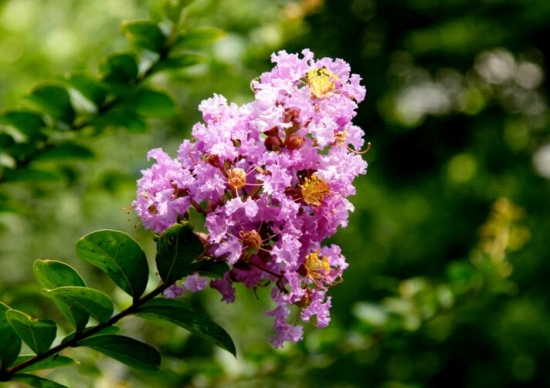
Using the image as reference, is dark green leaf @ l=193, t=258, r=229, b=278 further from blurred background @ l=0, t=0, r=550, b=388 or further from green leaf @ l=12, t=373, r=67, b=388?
blurred background @ l=0, t=0, r=550, b=388

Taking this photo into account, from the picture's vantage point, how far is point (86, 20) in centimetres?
311

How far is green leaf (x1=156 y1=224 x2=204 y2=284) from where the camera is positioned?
0.67 m

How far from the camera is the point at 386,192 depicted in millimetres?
4297

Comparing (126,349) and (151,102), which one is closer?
(126,349)

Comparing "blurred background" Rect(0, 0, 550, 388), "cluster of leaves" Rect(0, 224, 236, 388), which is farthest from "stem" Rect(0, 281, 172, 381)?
"blurred background" Rect(0, 0, 550, 388)

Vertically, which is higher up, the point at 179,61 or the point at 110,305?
the point at 179,61

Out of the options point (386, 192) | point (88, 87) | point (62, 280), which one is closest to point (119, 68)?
point (88, 87)

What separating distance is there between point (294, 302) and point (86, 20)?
262 centimetres

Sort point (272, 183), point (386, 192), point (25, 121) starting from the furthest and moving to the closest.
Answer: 1. point (386, 192)
2. point (25, 121)
3. point (272, 183)

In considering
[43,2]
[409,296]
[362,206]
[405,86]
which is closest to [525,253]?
[362,206]

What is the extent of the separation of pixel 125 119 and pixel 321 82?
1.76 feet

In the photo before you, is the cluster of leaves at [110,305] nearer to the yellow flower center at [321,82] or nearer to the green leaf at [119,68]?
the yellow flower center at [321,82]

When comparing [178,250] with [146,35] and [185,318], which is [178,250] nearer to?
[185,318]

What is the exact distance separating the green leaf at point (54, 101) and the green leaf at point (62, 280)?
1.57 feet
